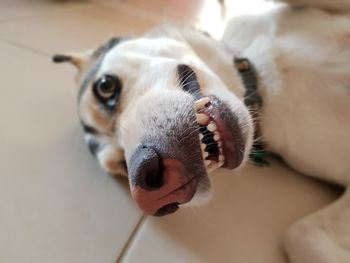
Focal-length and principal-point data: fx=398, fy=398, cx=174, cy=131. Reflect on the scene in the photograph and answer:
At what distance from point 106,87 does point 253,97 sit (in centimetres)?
46

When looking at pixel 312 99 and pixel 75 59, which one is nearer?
pixel 312 99

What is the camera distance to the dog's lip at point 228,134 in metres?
0.89

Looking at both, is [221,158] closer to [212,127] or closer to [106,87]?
[212,127]

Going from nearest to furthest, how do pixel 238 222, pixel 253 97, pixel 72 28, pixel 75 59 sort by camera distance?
pixel 238 222
pixel 253 97
pixel 75 59
pixel 72 28

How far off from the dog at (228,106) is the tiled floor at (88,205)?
0.28 feet

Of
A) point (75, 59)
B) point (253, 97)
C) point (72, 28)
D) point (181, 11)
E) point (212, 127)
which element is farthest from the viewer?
point (181, 11)

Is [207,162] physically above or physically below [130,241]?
above

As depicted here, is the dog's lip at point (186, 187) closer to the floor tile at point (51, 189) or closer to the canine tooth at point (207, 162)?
the canine tooth at point (207, 162)

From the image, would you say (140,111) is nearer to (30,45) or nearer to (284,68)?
(284,68)

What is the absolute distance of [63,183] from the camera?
1.25 meters

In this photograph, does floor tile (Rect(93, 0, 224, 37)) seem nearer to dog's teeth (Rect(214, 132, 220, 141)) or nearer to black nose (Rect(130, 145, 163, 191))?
dog's teeth (Rect(214, 132, 220, 141))

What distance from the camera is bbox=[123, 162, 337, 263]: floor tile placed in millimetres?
1069

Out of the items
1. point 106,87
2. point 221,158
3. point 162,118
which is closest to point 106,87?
point 106,87

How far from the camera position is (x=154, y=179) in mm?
760
